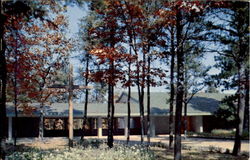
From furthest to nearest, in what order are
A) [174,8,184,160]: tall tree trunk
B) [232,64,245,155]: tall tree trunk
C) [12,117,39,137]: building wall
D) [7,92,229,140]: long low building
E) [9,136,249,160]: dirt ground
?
[12,117,39,137]: building wall < [7,92,229,140]: long low building < [232,64,245,155]: tall tree trunk < [9,136,249,160]: dirt ground < [174,8,184,160]: tall tree trunk

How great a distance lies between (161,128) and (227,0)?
1072 inches

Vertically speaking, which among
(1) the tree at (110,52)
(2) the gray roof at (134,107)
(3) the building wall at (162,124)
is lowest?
(3) the building wall at (162,124)

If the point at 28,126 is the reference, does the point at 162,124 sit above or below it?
below

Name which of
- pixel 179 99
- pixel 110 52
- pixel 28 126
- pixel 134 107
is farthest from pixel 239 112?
pixel 28 126

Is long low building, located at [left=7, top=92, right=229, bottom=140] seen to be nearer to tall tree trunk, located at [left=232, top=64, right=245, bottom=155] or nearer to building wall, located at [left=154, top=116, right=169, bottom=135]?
building wall, located at [left=154, top=116, right=169, bottom=135]

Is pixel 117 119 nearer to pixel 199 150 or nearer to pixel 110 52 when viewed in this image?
pixel 199 150

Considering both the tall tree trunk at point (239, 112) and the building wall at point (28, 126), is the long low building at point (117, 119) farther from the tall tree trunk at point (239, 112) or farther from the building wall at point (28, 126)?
the tall tree trunk at point (239, 112)

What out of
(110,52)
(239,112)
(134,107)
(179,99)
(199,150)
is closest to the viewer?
(179,99)

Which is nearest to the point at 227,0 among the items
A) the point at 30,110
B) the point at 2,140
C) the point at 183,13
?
the point at 183,13

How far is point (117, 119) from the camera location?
38.9 m

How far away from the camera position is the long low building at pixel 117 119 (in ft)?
110

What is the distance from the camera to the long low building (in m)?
33.5

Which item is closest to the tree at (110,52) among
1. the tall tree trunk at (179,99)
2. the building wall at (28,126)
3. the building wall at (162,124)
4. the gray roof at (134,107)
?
the tall tree trunk at (179,99)

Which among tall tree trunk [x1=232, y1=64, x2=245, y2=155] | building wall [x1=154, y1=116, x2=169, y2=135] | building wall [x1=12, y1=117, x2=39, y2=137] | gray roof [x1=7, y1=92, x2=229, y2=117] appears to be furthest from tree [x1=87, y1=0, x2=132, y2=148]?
building wall [x1=154, y1=116, x2=169, y2=135]
